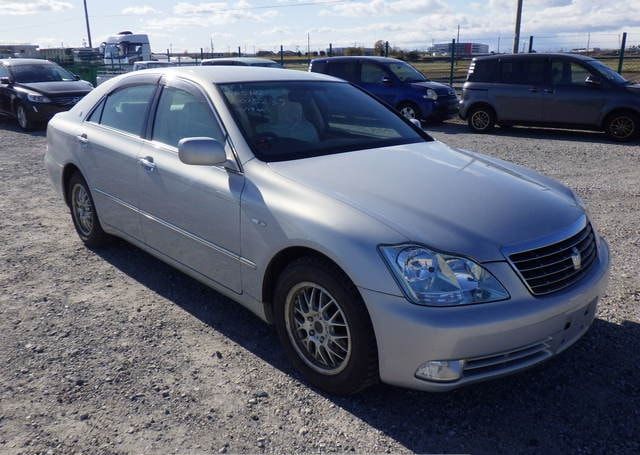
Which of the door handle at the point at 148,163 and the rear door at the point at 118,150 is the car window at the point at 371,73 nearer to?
the rear door at the point at 118,150

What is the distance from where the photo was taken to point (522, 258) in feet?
8.82

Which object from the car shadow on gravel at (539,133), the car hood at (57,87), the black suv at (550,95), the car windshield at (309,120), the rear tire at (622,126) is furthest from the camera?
the car hood at (57,87)

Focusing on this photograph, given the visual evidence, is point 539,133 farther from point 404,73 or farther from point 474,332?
point 474,332

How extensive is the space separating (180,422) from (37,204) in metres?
4.95

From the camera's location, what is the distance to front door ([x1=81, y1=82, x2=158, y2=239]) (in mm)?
4234

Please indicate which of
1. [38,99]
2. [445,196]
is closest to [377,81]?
[38,99]

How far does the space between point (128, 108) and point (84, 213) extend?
4.03 ft

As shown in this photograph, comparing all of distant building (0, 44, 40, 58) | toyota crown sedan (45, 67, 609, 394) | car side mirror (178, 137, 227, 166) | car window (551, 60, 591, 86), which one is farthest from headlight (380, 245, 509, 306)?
distant building (0, 44, 40, 58)

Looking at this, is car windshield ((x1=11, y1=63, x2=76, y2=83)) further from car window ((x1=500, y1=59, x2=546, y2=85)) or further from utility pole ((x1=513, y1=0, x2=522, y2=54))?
utility pole ((x1=513, y1=0, x2=522, y2=54))

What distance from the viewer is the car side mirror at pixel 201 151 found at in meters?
3.26

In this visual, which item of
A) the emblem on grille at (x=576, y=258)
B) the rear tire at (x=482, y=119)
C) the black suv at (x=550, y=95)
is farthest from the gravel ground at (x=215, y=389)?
the rear tire at (x=482, y=119)

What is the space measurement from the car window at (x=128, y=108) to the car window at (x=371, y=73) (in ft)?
32.5

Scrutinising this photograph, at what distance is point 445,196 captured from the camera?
9.89 ft

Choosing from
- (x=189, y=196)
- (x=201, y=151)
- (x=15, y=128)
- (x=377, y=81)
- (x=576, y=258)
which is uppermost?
(x=201, y=151)
